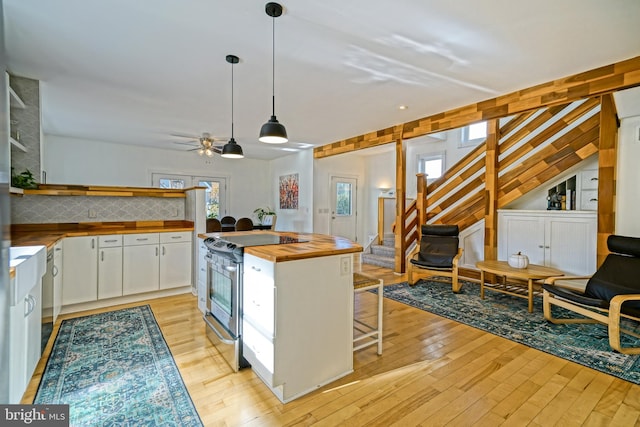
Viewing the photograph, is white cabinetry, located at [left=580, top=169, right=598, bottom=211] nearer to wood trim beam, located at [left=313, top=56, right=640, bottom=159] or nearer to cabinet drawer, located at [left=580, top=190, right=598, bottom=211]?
cabinet drawer, located at [left=580, top=190, right=598, bottom=211]

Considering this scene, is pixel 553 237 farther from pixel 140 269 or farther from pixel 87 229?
pixel 87 229

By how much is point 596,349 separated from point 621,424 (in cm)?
104

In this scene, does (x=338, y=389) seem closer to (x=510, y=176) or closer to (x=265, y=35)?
(x=265, y=35)

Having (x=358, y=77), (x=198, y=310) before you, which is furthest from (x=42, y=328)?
(x=358, y=77)

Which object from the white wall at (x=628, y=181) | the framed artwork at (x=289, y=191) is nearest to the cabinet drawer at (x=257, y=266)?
the white wall at (x=628, y=181)

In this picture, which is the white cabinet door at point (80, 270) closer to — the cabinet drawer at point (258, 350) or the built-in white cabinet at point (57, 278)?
the built-in white cabinet at point (57, 278)

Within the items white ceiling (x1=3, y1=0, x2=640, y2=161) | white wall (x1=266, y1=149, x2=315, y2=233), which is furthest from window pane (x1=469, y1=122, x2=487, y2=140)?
white wall (x1=266, y1=149, x2=315, y2=233)

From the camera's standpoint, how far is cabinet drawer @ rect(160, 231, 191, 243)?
3811mm

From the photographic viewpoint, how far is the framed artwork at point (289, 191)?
7742 mm

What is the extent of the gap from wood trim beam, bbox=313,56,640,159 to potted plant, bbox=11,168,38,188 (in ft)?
16.3

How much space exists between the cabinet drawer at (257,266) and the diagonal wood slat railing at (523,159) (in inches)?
141

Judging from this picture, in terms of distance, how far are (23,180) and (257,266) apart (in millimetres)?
3010

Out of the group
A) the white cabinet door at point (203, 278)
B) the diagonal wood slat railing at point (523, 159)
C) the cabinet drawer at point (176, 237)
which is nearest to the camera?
the white cabinet door at point (203, 278)

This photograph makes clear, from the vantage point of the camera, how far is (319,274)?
1.98 meters
